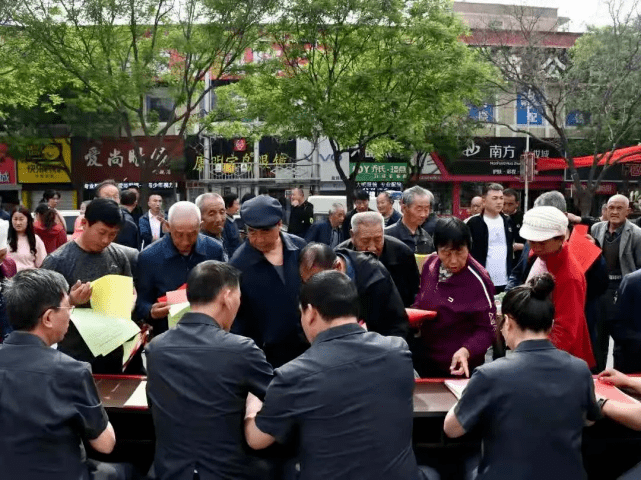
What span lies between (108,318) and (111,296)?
0.34 feet

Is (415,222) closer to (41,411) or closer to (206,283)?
(206,283)

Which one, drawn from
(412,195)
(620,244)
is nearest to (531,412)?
(412,195)

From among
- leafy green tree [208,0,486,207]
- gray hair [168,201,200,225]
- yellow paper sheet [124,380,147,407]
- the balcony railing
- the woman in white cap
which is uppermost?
leafy green tree [208,0,486,207]

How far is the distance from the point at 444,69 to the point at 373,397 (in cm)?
1315

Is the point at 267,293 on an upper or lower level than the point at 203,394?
upper

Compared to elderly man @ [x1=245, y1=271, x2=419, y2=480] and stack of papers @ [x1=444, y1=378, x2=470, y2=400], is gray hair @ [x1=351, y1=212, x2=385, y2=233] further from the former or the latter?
elderly man @ [x1=245, y1=271, x2=419, y2=480]

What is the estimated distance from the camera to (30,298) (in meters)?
2.54

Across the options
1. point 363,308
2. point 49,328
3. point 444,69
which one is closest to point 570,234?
point 363,308

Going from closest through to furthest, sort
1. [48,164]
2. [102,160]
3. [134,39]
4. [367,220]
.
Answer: [367,220], [134,39], [48,164], [102,160]

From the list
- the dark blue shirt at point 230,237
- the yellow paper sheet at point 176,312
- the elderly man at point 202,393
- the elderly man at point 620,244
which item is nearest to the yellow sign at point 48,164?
the dark blue shirt at point 230,237

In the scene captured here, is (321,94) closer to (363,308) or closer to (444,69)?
(444,69)

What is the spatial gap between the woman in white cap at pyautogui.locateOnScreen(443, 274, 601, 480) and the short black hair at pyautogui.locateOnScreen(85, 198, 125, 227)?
213cm

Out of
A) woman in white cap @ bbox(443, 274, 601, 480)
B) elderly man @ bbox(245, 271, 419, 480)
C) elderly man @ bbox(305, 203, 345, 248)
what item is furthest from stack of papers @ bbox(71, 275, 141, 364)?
→ elderly man @ bbox(305, 203, 345, 248)

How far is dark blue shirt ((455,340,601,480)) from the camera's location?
238 cm
